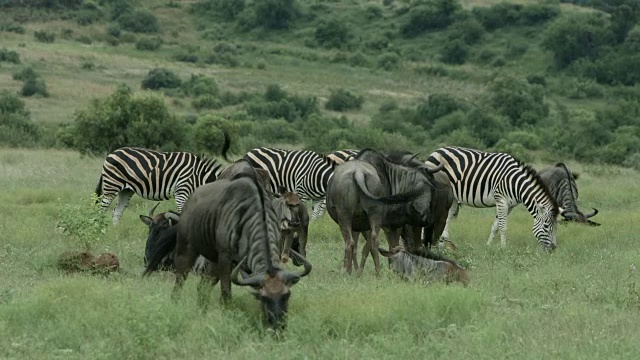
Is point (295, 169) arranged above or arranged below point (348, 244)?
below

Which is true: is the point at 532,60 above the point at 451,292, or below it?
below

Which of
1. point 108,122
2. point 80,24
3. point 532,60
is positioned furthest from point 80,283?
point 80,24

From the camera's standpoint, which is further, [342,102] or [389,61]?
[389,61]

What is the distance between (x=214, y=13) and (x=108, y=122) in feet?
172

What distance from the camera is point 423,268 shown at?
1036cm

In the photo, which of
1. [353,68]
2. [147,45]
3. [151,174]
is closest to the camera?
[151,174]

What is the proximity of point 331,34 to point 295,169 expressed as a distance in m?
55.0

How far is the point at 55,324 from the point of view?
831 cm

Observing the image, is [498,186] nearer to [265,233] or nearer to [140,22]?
[265,233]

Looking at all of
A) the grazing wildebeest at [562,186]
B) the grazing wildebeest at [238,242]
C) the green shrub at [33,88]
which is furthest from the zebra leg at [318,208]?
the green shrub at [33,88]

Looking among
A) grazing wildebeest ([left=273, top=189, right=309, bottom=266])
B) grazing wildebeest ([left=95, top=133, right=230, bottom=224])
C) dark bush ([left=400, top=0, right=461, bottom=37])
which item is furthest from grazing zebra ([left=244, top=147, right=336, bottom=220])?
dark bush ([left=400, top=0, right=461, bottom=37])

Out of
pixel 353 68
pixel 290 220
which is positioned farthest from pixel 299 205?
pixel 353 68

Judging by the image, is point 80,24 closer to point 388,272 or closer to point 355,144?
point 355,144

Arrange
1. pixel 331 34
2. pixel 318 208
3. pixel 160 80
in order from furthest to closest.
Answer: pixel 331 34
pixel 160 80
pixel 318 208
